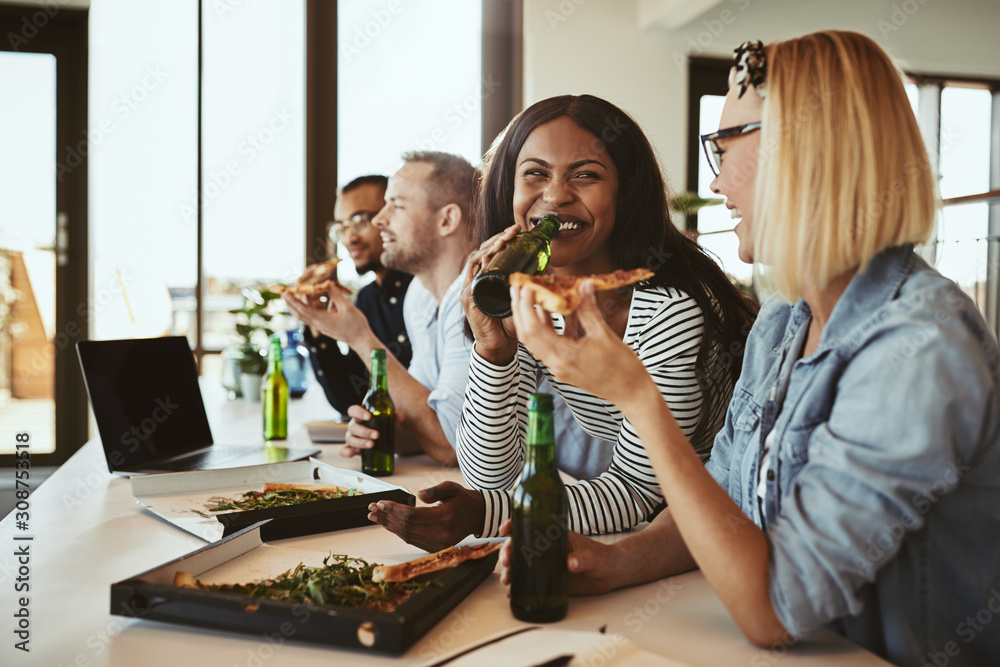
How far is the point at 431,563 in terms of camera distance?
3.25 ft

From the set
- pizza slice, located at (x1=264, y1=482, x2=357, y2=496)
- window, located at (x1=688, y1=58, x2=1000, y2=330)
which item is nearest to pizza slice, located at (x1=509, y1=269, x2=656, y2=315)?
pizza slice, located at (x1=264, y1=482, x2=357, y2=496)

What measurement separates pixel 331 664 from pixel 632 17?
4975 millimetres

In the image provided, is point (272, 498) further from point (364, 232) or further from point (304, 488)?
point (364, 232)

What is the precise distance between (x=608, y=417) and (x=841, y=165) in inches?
30.6

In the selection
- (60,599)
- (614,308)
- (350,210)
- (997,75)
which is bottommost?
(60,599)

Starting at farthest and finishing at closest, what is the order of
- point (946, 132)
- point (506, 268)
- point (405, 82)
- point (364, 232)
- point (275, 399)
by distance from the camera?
point (946, 132), point (405, 82), point (364, 232), point (275, 399), point (506, 268)

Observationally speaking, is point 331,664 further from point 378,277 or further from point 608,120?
point 378,277

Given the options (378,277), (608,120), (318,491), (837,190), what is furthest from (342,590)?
(378,277)

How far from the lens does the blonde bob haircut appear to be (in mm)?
Answer: 865

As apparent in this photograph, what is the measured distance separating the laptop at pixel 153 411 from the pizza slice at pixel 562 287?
2.68 ft

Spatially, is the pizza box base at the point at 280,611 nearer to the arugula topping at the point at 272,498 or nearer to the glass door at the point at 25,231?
the arugula topping at the point at 272,498

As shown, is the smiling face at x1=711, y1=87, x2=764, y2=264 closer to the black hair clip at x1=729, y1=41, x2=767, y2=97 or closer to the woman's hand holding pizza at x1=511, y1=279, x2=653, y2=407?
the black hair clip at x1=729, y1=41, x2=767, y2=97

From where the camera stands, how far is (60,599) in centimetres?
98

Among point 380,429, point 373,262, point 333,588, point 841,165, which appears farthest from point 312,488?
point 373,262
